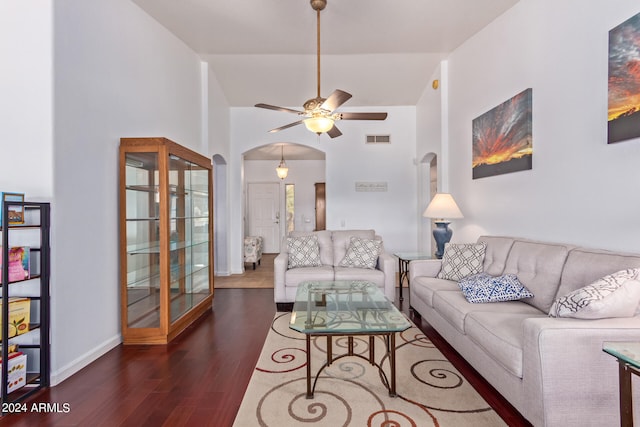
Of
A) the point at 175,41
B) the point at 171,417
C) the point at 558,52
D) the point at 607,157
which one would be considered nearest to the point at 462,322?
the point at 607,157

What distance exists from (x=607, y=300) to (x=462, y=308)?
89cm

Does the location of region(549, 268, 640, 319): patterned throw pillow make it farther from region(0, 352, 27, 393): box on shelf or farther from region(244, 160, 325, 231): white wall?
region(244, 160, 325, 231): white wall

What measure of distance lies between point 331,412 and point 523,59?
3.48 meters

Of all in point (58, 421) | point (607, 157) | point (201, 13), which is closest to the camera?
point (58, 421)

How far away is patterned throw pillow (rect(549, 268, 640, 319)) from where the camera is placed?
1.57 meters

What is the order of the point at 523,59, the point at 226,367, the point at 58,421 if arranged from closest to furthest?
the point at 58,421
the point at 226,367
the point at 523,59

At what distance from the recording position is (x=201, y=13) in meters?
3.43

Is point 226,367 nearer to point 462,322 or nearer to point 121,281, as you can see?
point 121,281

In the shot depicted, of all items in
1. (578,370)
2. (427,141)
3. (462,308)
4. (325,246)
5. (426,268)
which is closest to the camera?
(578,370)

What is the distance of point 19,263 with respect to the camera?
1.98m

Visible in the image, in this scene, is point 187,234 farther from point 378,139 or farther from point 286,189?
point 286,189

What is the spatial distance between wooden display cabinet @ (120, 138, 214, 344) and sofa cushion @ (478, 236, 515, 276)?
3.03m

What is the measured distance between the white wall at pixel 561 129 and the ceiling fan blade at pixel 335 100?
5.76ft

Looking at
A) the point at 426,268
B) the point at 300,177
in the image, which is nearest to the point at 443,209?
the point at 426,268
